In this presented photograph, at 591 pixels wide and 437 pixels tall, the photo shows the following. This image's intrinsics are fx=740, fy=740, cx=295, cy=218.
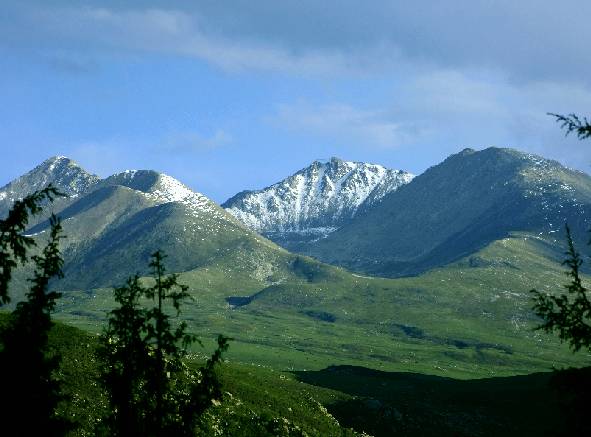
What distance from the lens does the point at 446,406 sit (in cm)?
12325

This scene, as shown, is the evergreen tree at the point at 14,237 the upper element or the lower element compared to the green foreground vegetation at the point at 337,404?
upper

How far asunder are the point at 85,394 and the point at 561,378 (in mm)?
43428

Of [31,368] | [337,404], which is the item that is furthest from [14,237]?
[337,404]

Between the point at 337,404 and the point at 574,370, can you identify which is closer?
the point at 574,370

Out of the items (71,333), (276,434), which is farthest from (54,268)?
(71,333)

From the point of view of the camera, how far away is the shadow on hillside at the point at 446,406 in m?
94.8

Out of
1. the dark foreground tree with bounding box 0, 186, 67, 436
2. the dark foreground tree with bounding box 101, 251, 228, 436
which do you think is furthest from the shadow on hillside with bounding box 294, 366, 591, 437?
the dark foreground tree with bounding box 0, 186, 67, 436

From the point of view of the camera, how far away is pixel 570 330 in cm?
2781

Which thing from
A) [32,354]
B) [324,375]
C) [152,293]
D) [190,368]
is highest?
[152,293]

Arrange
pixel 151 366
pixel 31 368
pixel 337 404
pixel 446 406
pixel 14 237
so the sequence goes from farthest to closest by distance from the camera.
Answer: pixel 446 406 < pixel 337 404 < pixel 31 368 < pixel 151 366 < pixel 14 237

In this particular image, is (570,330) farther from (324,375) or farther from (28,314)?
(324,375)

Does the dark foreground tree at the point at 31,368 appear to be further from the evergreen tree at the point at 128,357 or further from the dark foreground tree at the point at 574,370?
the dark foreground tree at the point at 574,370

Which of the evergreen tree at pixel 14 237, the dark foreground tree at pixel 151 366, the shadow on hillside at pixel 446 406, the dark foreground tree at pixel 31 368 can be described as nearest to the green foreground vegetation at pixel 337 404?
the shadow on hillside at pixel 446 406

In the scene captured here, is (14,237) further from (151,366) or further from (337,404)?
(337,404)
